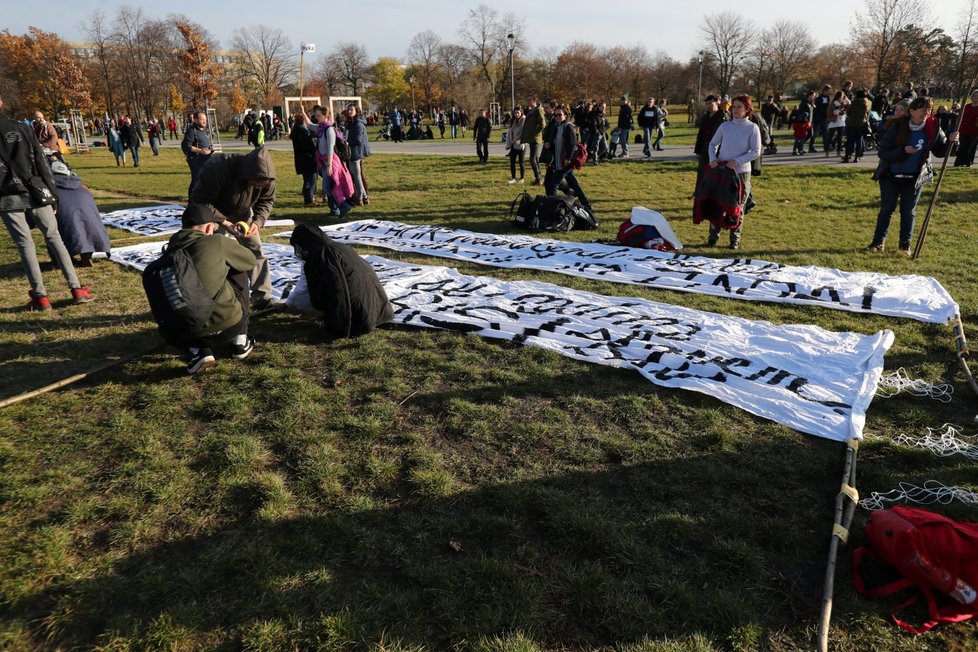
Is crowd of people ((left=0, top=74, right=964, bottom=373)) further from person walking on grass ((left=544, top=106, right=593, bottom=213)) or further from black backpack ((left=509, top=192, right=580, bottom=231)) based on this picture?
black backpack ((left=509, top=192, right=580, bottom=231))

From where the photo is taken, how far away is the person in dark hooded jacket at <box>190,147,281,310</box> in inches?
219

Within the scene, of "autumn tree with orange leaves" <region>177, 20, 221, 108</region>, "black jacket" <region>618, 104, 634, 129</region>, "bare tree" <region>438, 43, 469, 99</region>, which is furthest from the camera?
"bare tree" <region>438, 43, 469, 99</region>

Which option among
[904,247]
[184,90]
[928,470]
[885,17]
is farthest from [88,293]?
[184,90]

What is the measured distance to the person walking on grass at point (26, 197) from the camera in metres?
5.89

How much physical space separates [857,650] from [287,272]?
7057 mm

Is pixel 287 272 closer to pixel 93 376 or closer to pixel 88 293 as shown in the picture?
pixel 88 293

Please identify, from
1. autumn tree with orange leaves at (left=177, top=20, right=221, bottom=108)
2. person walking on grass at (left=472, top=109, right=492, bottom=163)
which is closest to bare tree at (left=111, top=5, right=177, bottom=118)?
autumn tree with orange leaves at (left=177, top=20, right=221, bottom=108)

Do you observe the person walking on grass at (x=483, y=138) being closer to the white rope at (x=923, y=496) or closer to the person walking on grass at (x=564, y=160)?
the person walking on grass at (x=564, y=160)

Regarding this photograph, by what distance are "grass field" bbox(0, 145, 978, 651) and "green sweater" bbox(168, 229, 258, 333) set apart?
20.9 inches

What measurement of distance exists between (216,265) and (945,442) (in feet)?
17.5

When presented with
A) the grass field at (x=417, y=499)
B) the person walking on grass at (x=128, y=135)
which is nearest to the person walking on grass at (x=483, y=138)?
the person walking on grass at (x=128, y=135)

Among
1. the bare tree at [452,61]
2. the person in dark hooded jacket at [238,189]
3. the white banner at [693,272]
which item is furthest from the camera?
the bare tree at [452,61]

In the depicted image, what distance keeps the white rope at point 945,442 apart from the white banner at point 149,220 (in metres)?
9.77

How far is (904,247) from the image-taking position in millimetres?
8586
